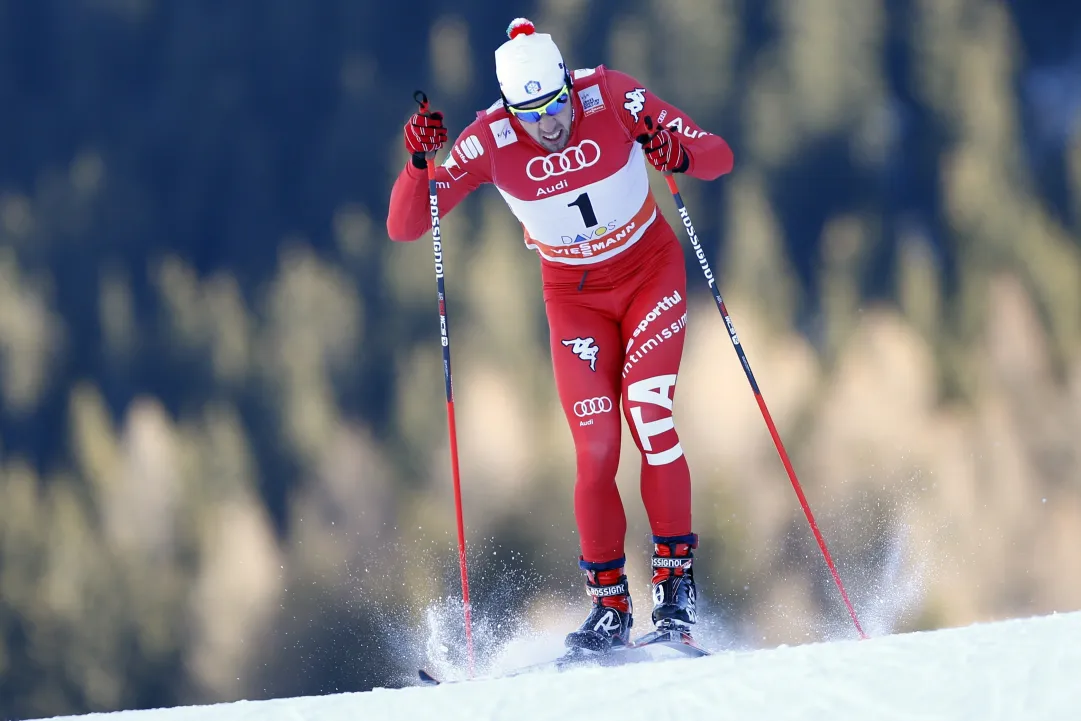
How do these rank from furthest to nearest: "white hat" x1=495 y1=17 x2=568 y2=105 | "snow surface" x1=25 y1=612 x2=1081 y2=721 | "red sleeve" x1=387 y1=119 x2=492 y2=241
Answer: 1. "red sleeve" x1=387 y1=119 x2=492 y2=241
2. "white hat" x1=495 y1=17 x2=568 y2=105
3. "snow surface" x1=25 y1=612 x2=1081 y2=721

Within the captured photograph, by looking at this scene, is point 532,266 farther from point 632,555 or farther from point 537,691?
point 537,691

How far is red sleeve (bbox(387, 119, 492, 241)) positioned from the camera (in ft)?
9.98

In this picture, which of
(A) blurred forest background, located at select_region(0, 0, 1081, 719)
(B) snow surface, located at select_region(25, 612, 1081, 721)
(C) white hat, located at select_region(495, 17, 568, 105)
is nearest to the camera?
(B) snow surface, located at select_region(25, 612, 1081, 721)

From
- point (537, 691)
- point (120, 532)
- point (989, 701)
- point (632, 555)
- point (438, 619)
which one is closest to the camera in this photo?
point (989, 701)

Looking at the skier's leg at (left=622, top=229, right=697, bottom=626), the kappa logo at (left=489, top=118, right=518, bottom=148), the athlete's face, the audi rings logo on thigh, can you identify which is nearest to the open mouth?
the athlete's face

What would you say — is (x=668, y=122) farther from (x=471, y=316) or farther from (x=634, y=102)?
(x=471, y=316)

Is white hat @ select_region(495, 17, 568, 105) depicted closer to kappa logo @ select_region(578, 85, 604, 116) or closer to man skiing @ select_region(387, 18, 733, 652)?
man skiing @ select_region(387, 18, 733, 652)

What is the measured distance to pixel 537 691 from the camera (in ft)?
5.87

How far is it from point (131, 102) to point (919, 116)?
4.22 metres

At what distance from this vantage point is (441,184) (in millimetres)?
3113

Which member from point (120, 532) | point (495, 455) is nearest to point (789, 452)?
point (495, 455)

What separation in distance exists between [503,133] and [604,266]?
18.1 inches

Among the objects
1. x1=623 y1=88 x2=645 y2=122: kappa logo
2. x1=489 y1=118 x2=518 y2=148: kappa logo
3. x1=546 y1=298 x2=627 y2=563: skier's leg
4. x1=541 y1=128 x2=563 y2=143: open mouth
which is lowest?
x1=546 y1=298 x2=627 y2=563: skier's leg

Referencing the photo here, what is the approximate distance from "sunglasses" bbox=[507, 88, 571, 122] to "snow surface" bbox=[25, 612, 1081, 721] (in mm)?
1513
